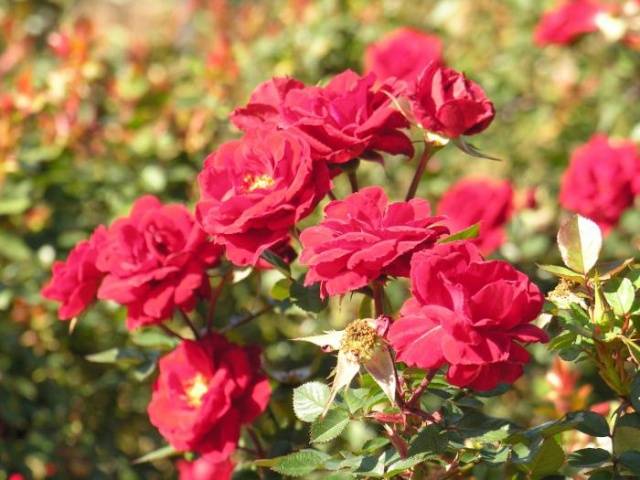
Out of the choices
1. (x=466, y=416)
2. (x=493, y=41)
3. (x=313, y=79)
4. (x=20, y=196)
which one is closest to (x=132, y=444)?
(x=20, y=196)

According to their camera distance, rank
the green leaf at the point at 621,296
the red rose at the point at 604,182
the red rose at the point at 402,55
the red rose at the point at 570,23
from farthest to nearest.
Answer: the red rose at the point at 570,23
the red rose at the point at 402,55
the red rose at the point at 604,182
the green leaf at the point at 621,296

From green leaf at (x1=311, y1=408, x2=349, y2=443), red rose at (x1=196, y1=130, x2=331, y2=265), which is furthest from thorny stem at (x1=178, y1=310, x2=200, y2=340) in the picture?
green leaf at (x1=311, y1=408, x2=349, y2=443)

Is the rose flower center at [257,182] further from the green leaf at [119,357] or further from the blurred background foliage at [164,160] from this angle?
the green leaf at [119,357]

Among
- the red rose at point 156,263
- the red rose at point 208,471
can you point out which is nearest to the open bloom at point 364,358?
the red rose at point 156,263

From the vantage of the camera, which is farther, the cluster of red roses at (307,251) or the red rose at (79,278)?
the red rose at (79,278)

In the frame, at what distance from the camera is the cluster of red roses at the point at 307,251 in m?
0.87

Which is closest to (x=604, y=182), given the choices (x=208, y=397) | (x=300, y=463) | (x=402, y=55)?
(x=402, y=55)

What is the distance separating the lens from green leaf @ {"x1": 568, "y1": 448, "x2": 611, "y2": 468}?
38.5 inches

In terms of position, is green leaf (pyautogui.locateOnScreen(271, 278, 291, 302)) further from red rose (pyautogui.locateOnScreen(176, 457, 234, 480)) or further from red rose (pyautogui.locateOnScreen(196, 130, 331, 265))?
red rose (pyautogui.locateOnScreen(176, 457, 234, 480))

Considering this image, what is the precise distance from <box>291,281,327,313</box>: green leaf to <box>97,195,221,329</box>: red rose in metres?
0.11

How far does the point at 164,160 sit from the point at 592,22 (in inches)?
40.2

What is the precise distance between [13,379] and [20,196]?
36 cm

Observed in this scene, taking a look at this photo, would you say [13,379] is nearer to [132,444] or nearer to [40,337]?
[40,337]

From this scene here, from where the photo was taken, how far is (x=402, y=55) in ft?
7.02
